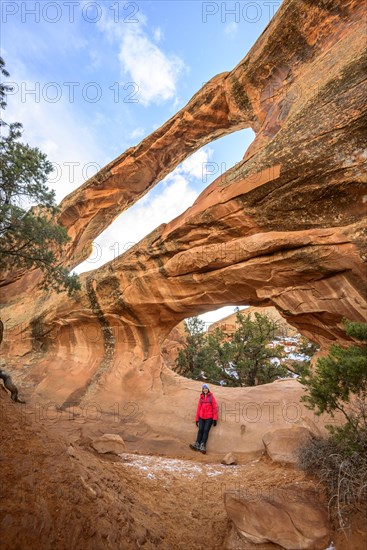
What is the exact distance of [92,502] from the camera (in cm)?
383

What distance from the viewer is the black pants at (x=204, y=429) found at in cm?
929

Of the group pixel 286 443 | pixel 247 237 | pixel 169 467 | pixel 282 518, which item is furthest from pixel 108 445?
pixel 247 237

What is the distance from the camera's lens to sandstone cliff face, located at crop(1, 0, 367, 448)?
7219 mm

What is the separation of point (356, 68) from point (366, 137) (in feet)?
7.08

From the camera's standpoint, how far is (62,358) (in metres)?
14.2

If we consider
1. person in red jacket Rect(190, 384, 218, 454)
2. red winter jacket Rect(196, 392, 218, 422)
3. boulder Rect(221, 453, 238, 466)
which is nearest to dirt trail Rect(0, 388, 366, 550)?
boulder Rect(221, 453, 238, 466)

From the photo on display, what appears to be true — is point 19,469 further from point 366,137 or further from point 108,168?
point 108,168

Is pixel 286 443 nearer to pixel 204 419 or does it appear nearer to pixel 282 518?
pixel 204 419

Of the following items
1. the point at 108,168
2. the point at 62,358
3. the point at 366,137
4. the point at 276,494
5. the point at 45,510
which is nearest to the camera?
the point at 45,510

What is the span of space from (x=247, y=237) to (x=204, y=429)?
21.9 ft

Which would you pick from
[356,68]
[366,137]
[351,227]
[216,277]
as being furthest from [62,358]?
[356,68]

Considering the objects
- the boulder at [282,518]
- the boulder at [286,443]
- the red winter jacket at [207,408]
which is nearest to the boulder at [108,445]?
the red winter jacket at [207,408]

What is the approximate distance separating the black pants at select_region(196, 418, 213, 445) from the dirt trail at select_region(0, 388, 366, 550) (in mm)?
3066

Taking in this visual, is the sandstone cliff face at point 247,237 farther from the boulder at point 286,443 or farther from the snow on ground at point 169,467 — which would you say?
the snow on ground at point 169,467
